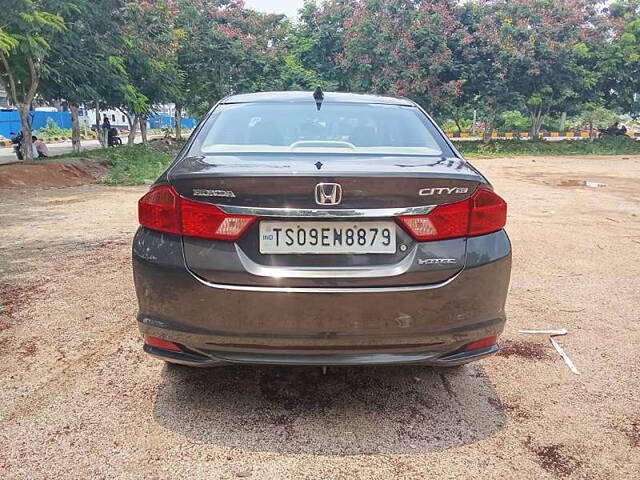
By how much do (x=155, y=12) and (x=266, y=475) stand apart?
19.9m

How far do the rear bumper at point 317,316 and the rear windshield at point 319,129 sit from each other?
27.1 inches

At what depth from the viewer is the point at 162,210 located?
7.34ft

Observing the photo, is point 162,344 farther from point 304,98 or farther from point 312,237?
point 304,98

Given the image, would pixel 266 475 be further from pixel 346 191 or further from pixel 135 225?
pixel 135 225

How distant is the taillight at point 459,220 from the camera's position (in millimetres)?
2160

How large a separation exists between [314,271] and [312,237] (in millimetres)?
130

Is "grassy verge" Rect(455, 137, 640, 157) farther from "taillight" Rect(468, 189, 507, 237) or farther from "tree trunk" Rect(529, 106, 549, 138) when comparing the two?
"taillight" Rect(468, 189, 507, 237)

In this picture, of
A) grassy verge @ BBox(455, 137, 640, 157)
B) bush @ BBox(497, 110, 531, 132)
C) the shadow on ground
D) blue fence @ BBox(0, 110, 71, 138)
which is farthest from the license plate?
bush @ BBox(497, 110, 531, 132)

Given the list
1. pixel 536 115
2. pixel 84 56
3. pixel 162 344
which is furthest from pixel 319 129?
pixel 536 115

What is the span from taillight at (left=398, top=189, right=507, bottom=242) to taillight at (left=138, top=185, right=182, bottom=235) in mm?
880

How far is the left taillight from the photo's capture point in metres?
2.13

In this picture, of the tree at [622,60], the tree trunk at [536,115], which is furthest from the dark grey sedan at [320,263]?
the tree trunk at [536,115]

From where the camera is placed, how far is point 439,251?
217 cm

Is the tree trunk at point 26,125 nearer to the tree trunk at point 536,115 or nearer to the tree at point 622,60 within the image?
the tree at point 622,60
